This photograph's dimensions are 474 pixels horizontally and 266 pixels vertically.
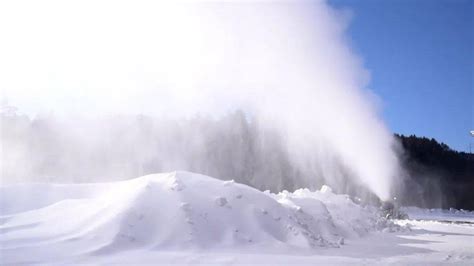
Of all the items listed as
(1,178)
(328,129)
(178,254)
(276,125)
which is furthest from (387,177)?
(1,178)

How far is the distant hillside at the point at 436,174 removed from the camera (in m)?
41.3

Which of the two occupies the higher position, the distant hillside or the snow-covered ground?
the distant hillside

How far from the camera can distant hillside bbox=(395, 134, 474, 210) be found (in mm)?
41281

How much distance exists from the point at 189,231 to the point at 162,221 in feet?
2.62

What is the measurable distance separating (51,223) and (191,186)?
3764 millimetres

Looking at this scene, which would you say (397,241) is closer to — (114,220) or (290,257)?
(290,257)

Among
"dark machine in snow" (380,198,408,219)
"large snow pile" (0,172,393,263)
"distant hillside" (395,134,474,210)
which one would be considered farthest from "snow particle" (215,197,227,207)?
"distant hillside" (395,134,474,210)

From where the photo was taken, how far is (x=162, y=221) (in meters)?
10.5

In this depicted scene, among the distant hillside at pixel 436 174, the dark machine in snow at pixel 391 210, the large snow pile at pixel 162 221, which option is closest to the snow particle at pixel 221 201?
the large snow pile at pixel 162 221

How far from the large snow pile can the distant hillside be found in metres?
31.9

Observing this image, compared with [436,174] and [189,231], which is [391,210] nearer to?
[189,231]

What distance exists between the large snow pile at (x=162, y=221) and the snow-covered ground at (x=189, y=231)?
0.08 feet

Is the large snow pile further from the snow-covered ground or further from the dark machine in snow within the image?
the dark machine in snow

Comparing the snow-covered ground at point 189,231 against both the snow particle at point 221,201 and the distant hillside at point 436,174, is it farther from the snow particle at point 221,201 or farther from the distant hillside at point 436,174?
the distant hillside at point 436,174
